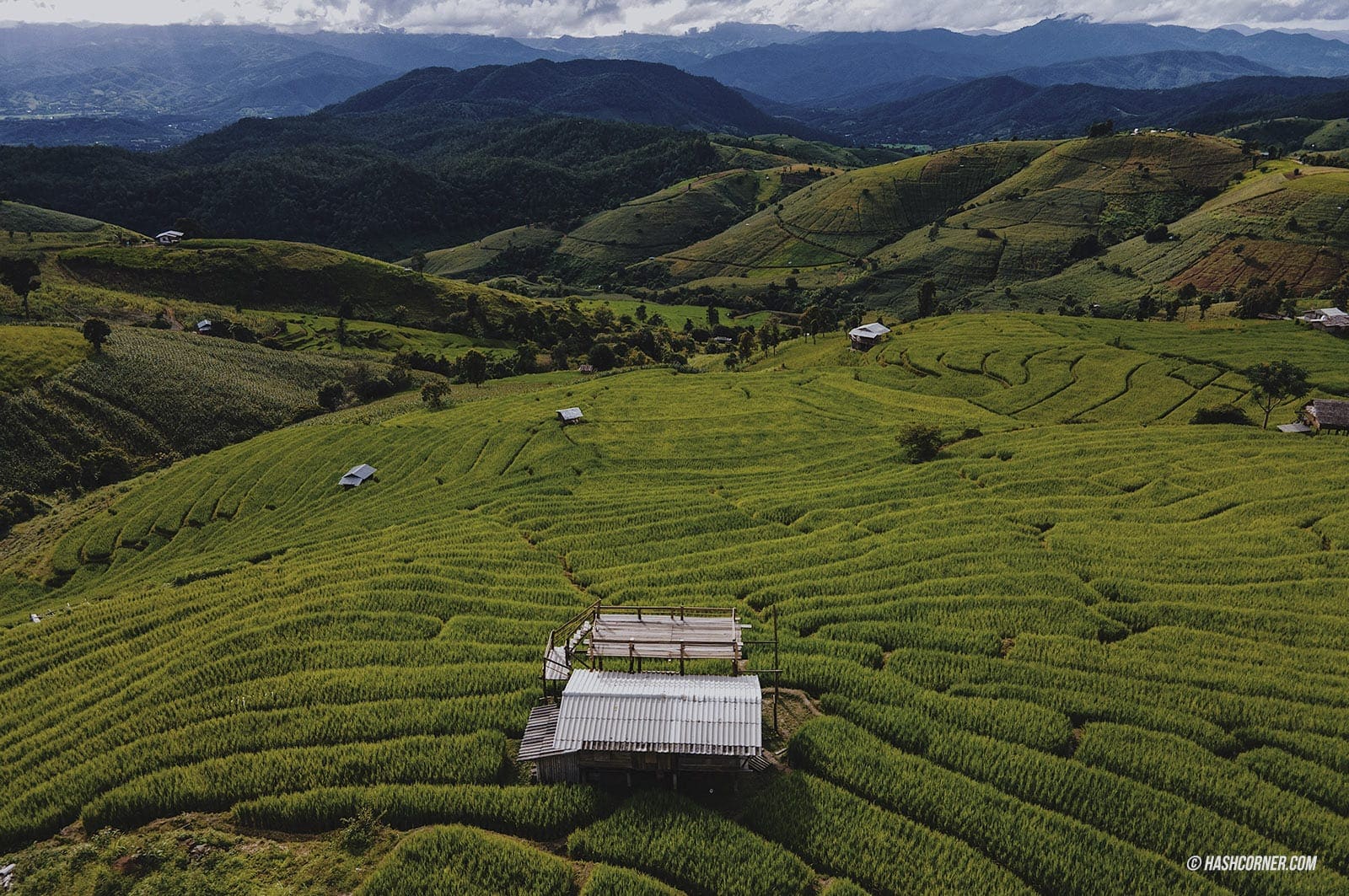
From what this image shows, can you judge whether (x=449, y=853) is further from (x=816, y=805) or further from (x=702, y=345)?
(x=702, y=345)

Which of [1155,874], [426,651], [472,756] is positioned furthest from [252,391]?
[1155,874]

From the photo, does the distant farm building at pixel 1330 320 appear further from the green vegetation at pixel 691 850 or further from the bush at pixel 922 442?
the green vegetation at pixel 691 850

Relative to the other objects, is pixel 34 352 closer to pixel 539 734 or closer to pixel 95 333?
pixel 95 333

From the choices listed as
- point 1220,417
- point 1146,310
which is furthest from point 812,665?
point 1146,310

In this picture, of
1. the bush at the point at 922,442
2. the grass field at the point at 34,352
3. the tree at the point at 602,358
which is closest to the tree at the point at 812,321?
the tree at the point at 602,358

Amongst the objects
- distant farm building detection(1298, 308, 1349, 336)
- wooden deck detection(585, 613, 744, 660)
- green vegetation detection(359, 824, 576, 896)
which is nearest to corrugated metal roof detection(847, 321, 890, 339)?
distant farm building detection(1298, 308, 1349, 336)
